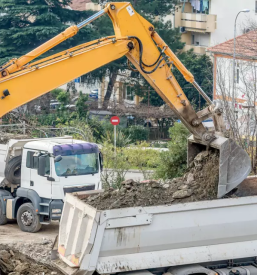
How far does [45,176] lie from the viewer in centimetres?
1531

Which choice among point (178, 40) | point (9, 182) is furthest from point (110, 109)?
point (9, 182)

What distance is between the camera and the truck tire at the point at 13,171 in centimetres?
1627

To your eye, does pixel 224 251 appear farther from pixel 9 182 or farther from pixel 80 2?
pixel 80 2

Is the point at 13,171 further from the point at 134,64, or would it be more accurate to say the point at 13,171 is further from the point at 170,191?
the point at 170,191

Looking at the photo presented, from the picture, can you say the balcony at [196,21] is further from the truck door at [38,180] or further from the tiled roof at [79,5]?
the truck door at [38,180]

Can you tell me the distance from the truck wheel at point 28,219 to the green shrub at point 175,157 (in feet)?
14.3

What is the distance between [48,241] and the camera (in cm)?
Result: 1409

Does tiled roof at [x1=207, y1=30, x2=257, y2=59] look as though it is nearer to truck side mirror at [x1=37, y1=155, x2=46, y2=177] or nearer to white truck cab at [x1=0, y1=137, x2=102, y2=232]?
white truck cab at [x1=0, y1=137, x2=102, y2=232]

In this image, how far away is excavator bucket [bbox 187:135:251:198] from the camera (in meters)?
10.5

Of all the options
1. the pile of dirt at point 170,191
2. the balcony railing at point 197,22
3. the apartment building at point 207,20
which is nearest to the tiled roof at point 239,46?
the apartment building at point 207,20

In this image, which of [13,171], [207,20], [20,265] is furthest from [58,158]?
[207,20]

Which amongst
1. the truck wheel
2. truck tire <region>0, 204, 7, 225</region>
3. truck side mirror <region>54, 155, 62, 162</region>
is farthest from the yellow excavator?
truck tire <region>0, 204, 7, 225</region>

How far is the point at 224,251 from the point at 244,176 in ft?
4.99

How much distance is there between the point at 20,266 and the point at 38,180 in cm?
523
